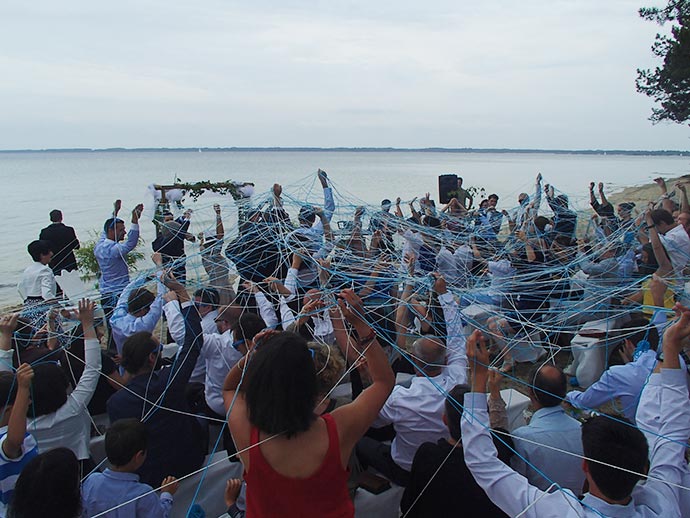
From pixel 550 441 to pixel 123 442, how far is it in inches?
85.2

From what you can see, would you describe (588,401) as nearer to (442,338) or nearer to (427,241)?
(442,338)

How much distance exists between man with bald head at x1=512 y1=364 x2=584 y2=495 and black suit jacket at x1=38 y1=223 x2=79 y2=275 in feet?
23.4

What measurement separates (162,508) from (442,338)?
2239mm

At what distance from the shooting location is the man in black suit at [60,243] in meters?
7.65

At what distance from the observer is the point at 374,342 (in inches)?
86.6

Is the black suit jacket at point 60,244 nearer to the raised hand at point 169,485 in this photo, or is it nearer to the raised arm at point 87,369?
the raised arm at point 87,369

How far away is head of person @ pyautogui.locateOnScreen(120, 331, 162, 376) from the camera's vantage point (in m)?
3.23

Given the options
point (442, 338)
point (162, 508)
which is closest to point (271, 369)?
point (162, 508)

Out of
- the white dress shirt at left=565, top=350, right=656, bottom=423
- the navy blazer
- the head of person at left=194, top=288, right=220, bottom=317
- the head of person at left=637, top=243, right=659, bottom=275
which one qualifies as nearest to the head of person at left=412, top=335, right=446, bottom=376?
the white dress shirt at left=565, top=350, right=656, bottom=423

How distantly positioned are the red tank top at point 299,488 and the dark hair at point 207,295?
A: 9.92 ft

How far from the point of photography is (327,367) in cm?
271

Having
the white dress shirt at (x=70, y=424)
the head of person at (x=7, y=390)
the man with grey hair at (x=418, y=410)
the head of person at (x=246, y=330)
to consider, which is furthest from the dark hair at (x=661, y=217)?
the head of person at (x=7, y=390)

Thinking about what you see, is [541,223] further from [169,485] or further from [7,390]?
[7,390]

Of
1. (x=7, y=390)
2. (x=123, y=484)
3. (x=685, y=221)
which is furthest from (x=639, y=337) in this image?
(x=7, y=390)
